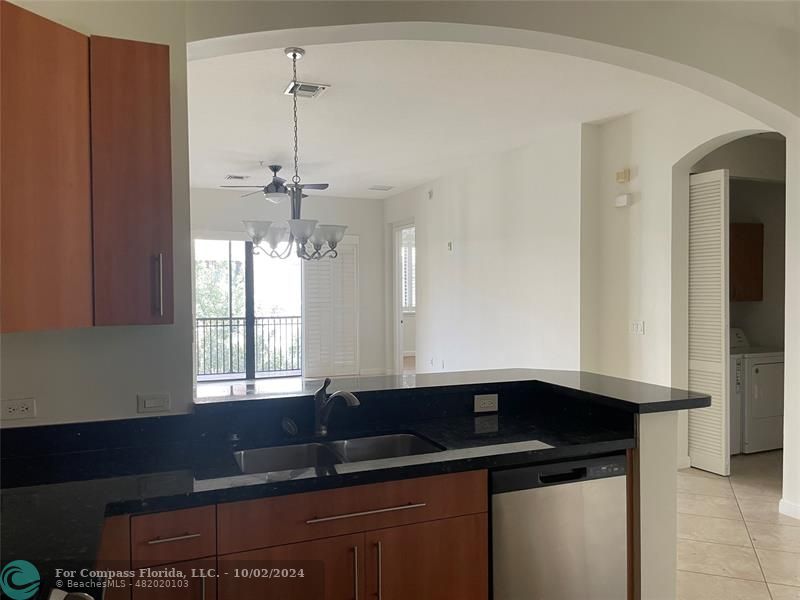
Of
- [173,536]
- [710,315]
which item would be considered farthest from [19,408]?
[710,315]

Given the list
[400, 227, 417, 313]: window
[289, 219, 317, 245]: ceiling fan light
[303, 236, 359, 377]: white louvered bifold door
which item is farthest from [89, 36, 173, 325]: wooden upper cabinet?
[400, 227, 417, 313]: window

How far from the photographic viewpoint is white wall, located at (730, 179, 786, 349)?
17.5ft

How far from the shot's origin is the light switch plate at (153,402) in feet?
6.72

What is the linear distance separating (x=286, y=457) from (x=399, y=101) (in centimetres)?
302

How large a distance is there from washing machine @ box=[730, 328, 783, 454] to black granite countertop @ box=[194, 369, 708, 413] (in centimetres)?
279

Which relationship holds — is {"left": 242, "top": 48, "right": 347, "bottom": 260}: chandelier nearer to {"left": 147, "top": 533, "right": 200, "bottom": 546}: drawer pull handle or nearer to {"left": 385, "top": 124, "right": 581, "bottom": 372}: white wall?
{"left": 385, "top": 124, "right": 581, "bottom": 372}: white wall

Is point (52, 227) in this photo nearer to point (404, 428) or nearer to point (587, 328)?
point (404, 428)

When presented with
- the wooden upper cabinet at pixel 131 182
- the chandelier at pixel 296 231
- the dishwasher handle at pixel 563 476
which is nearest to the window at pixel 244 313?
the chandelier at pixel 296 231

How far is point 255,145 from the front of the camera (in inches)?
221

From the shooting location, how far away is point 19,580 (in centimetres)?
108

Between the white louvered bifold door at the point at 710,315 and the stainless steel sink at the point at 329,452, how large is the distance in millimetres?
3013

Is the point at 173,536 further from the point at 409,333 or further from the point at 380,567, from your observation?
the point at 409,333

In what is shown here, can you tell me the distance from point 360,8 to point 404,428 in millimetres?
1730

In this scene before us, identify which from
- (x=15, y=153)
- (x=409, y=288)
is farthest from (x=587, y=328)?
(x=409, y=288)
